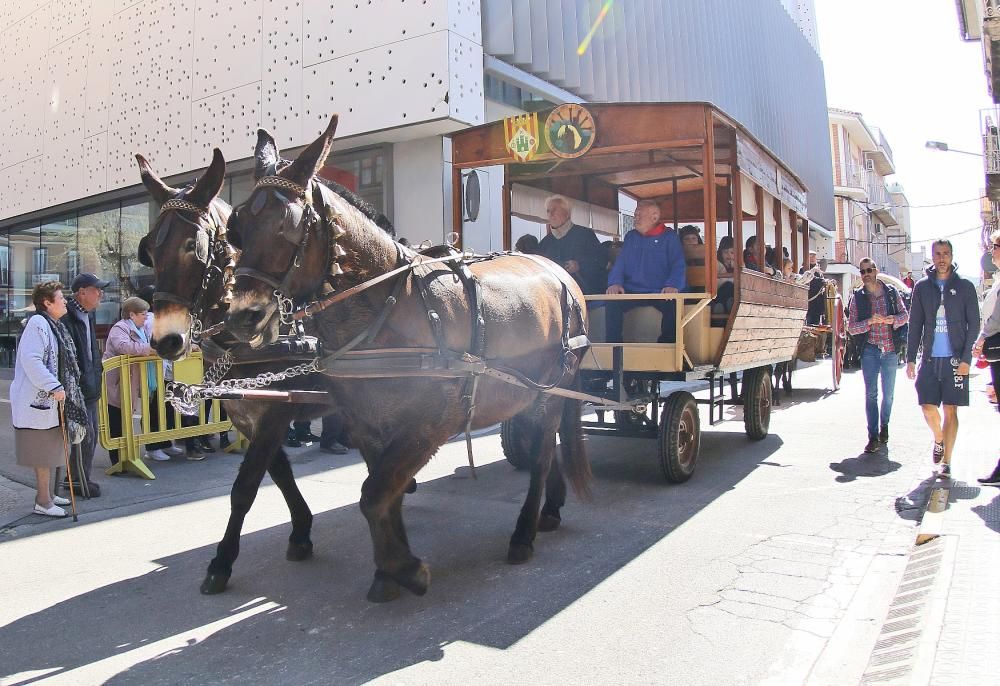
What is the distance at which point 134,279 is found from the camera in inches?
693

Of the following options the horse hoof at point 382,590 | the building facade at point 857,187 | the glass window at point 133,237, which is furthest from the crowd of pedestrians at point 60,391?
the building facade at point 857,187

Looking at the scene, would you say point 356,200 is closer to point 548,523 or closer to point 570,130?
point 548,523

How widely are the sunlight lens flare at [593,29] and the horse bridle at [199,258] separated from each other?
11.3m

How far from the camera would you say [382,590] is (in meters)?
3.64

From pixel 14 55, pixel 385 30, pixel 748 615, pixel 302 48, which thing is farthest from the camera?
pixel 14 55

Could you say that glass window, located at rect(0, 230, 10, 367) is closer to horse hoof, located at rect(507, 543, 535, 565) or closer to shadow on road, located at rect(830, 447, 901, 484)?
Result: horse hoof, located at rect(507, 543, 535, 565)

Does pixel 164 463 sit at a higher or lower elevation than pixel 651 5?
lower

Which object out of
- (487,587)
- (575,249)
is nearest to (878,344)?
(575,249)

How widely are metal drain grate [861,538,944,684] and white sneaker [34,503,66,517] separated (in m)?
5.35

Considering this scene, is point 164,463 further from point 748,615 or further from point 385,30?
point 385,30

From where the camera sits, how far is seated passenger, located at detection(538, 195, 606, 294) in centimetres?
698

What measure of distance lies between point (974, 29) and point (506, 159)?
691 inches

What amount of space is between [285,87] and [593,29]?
18.9ft

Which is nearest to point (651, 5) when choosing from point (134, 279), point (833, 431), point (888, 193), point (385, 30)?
point (385, 30)
